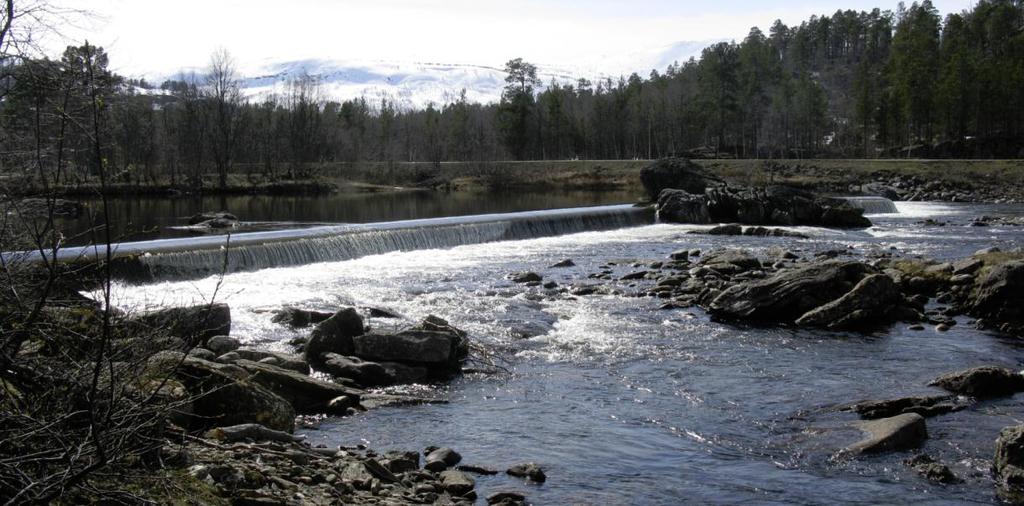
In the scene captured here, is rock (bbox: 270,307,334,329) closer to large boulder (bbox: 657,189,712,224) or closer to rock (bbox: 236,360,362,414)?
rock (bbox: 236,360,362,414)

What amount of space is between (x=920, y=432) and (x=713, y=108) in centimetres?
9543

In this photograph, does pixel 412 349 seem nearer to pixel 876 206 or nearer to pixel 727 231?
pixel 727 231

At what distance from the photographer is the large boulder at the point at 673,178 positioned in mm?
53438

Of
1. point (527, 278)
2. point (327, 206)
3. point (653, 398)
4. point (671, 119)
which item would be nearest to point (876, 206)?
point (527, 278)

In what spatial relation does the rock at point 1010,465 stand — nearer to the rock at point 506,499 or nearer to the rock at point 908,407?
the rock at point 908,407

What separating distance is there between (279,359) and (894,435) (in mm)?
8815

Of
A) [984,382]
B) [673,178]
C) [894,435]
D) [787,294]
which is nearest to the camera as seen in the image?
[894,435]

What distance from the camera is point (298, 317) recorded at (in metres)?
16.8

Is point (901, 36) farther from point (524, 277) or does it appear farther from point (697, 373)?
point (697, 373)

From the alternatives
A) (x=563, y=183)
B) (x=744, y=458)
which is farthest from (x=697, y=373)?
(x=563, y=183)

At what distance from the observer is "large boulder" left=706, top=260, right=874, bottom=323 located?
17875 millimetres

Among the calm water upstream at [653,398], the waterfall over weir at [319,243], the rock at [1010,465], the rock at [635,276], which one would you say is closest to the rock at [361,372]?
the calm water upstream at [653,398]

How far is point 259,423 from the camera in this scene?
946 centimetres

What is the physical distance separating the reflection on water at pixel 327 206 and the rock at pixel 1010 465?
99.9ft
